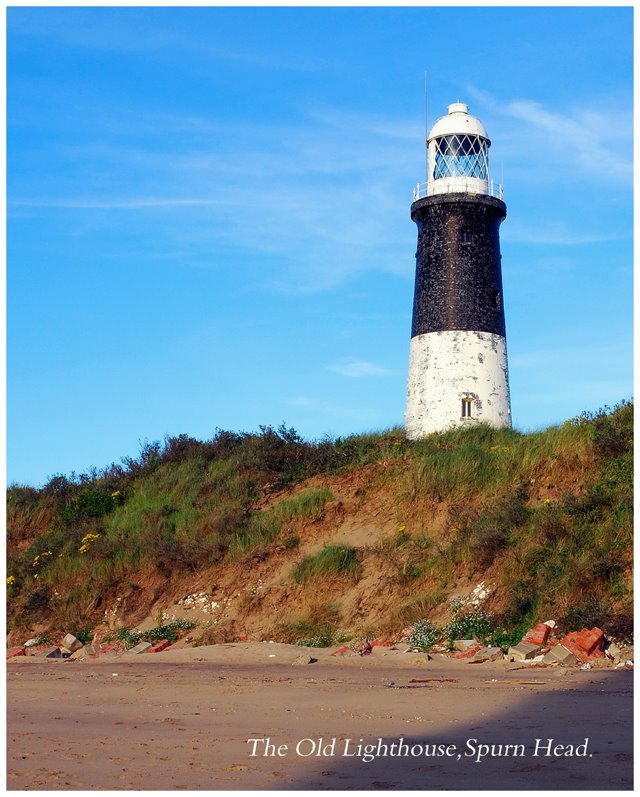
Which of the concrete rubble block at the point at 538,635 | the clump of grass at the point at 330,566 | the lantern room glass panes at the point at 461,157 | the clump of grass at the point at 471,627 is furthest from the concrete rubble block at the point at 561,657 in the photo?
the lantern room glass panes at the point at 461,157

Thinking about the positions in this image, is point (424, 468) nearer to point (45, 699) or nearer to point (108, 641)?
point (108, 641)

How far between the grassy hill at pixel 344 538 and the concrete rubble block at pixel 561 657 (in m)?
1.01

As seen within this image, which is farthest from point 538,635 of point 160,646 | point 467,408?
point 467,408

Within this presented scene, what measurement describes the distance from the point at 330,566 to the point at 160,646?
10.6ft

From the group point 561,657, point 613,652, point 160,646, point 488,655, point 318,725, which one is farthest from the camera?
point 160,646

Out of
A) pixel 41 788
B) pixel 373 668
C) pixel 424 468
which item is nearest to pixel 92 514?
pixel 424 468

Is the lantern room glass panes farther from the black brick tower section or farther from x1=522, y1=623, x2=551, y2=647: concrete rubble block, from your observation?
x1=522, y1=623, x2=551, y2=647: concrete rubble block

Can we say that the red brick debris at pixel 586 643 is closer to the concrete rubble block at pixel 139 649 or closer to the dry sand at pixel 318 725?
the dry sand at pixel 318 725

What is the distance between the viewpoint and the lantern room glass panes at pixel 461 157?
25.7 metres

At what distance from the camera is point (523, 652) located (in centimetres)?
1232

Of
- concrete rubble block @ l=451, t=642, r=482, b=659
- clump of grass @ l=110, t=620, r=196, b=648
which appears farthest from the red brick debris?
clump of grass @ l=110, t=620, r=196, b=648

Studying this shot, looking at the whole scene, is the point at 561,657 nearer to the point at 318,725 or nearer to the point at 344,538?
the point at 318,725

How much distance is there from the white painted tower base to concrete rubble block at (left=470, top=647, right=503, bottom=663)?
11398 millimetres

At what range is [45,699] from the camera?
9656 mm
